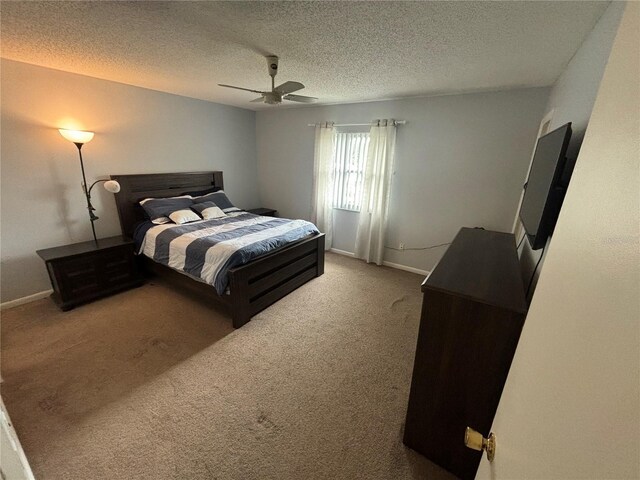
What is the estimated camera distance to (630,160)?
1.26ft

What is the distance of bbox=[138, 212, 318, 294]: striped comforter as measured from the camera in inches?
94.5

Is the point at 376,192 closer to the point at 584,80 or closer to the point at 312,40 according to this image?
the point at 312,40

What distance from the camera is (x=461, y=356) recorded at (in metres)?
1.21

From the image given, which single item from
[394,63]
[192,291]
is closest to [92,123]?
[192,291]

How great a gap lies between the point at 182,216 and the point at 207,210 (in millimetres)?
378

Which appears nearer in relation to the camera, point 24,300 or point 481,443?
point 481,443

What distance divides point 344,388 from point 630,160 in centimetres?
188

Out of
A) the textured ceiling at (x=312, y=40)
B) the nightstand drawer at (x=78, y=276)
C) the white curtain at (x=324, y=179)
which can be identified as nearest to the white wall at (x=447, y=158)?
the white curtain at (x=324, y=179)

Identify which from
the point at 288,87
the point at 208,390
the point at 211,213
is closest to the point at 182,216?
the point at 211,213

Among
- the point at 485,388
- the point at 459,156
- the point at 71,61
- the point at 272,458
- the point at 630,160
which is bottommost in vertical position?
the point at 272,458

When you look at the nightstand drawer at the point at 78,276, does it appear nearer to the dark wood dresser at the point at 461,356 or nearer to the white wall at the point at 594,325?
the dark wood dresser at the point at 461,356

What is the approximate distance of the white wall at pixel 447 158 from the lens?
2842 mm

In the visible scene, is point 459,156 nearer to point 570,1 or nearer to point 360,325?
point 570,1

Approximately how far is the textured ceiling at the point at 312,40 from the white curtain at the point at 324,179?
122cm
